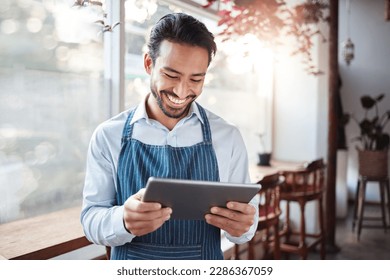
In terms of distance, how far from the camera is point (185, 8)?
6.46 ft

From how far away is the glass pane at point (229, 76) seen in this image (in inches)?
71.9

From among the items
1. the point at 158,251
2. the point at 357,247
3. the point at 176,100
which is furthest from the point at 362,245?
the point at 176,100

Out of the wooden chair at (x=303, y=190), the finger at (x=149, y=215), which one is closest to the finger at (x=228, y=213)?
the finger at (x=149, y=215)

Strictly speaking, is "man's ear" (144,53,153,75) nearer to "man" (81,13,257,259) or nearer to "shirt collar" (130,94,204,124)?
"man" (81,13,257,259)

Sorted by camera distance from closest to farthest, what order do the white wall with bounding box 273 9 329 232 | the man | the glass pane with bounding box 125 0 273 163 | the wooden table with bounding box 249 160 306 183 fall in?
the man < the glass pane with bounding box 125 0 273 163 < the wooden table with bounding box 249 160 306 183 < the white wall with bounding box 273 9 329 232

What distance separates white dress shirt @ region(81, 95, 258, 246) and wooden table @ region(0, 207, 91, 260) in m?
0.23

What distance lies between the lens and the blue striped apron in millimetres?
1213

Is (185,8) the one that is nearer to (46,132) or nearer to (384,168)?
(46,132)

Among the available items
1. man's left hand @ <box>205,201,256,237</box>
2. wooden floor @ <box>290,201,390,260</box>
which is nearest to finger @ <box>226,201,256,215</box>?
man's left hand @ <box>205,201,256,237</box>

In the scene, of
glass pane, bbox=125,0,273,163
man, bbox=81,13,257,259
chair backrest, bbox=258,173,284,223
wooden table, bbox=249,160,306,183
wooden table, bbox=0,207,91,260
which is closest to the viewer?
man, bbox=81,13,257,259

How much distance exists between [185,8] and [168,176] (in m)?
1.06

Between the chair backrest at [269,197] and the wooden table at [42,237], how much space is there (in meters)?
1.08

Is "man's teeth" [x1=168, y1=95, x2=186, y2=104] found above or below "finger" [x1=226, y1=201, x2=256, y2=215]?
above

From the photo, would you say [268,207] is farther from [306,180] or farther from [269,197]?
[306,180]
